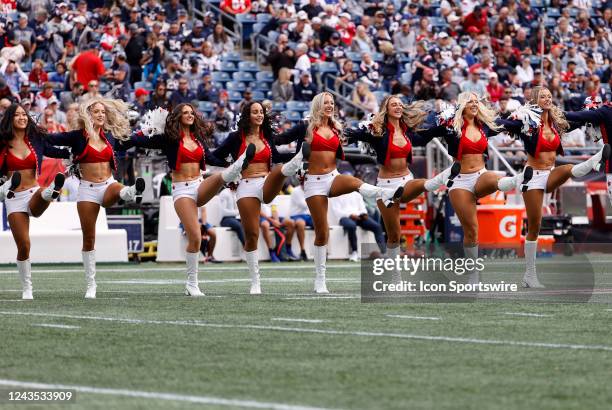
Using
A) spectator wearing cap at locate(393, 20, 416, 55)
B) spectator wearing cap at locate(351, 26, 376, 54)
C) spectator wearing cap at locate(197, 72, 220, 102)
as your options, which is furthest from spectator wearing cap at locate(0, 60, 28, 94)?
spectator wearing cap at locate(393, 20, 416, 55)

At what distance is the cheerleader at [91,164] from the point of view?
11633 mm

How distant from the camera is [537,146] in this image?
12.4 metres

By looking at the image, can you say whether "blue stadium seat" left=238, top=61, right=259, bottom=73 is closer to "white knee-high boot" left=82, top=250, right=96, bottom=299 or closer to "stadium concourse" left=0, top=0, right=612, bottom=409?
"stadium concourse" left=0, top=0, right=612, bottom=409

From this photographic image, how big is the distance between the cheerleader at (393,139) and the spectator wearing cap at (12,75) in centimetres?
1005

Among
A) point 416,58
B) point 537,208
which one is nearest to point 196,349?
point 537,208

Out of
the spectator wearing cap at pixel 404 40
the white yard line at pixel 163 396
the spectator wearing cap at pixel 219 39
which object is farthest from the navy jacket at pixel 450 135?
the spectator wearing cap at pixel 404 40

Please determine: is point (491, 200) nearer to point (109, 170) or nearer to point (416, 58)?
point (416, 58)

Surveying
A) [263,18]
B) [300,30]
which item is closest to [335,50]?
[300,30]

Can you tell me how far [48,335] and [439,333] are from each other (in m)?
2.44

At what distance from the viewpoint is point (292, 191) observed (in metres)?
20.3

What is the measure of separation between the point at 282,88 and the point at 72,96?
3901 mm

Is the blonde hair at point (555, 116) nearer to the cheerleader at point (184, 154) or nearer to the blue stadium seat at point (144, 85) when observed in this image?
the cheerleader at point (184, 154)

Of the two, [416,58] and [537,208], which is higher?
[416,58]

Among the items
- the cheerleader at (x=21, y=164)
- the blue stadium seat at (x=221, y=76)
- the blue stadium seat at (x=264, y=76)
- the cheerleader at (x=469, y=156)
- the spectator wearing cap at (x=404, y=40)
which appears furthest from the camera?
the spectator wearing cap at (x=404, y=40)
